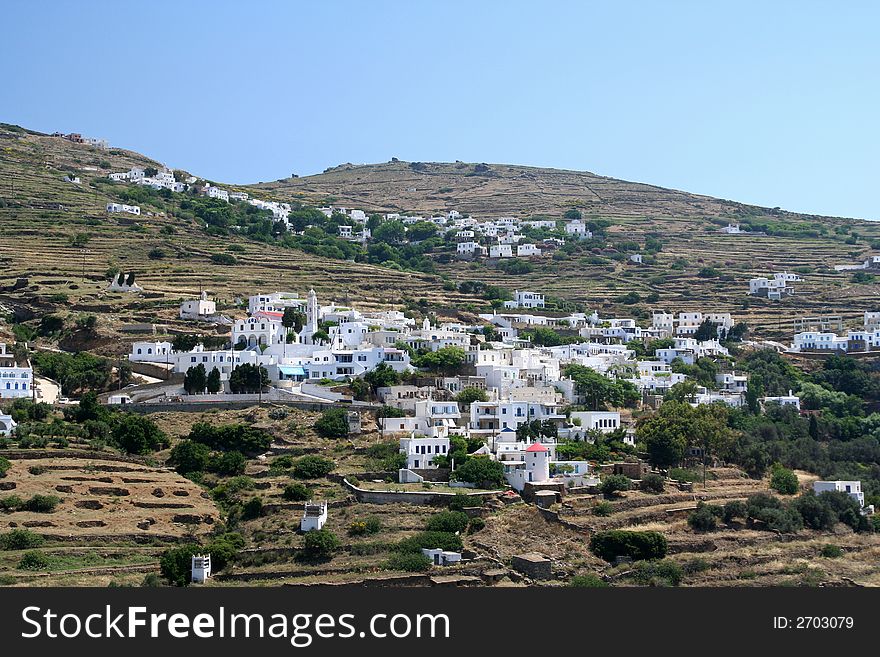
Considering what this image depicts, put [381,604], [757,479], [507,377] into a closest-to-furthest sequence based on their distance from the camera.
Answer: [381,604]
[757,479]
[507,377]

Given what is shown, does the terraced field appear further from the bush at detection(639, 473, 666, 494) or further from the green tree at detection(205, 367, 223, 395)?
the green tree at detection(205, 367, 223, 395)

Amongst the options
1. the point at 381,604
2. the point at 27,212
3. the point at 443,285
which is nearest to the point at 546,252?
the point at 443,285

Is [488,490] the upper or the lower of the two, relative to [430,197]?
lower

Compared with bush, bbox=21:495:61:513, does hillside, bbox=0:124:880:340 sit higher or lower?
higher

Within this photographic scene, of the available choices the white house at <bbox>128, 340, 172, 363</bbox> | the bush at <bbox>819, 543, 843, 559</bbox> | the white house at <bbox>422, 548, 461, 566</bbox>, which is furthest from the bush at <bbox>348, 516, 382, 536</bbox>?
the white house at <bbox>128, 340, 172, 363</bbox>

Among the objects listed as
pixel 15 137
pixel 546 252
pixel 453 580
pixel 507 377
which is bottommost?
pixel 453 580

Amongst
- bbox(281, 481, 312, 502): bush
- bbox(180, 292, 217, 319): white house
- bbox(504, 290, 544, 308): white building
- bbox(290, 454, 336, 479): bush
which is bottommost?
bbox(281, 481, 312, 502): bush

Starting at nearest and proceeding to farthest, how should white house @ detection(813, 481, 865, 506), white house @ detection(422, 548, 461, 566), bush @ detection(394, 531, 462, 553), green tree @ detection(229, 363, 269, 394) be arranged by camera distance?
white house @ detection(422, 548, 461, 566) → bush @ detection(394, 531, 462, 553) → white house @ detection(813, 481, 865, 506) → green tree @ detection(229, 363, 269, 394)

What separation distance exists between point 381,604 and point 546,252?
233 ft

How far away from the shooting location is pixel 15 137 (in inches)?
4560

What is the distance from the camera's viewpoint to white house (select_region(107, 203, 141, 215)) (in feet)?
289

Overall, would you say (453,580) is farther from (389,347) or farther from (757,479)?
(389,347)

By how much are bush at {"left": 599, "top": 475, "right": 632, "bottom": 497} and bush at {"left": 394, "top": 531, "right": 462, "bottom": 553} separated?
6.77 metres

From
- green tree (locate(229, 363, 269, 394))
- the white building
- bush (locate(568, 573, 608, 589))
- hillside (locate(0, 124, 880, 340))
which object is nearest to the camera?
bush (locate(568, 573, 608, 589))
